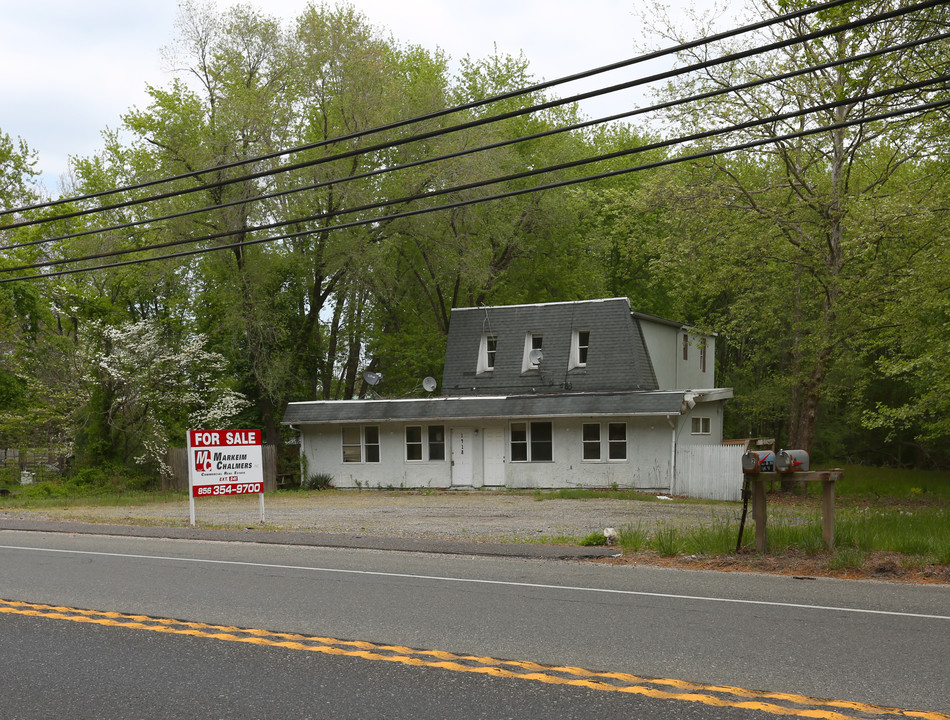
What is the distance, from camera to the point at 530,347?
34062 mm

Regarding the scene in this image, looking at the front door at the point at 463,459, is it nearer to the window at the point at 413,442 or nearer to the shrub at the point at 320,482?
the window at the point at 413,442

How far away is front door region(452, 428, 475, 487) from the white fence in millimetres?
7394

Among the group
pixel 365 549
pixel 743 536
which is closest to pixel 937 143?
pixel 743 536

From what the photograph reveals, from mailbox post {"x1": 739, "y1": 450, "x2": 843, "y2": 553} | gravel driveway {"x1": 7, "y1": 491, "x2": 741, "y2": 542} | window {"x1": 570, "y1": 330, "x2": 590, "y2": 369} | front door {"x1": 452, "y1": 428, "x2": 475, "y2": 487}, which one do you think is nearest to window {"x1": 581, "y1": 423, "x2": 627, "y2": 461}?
window {"x1": 570, "y1": 330, "x2": 590, "y2": 369}

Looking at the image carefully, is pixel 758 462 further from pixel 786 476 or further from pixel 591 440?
pixel 591 440

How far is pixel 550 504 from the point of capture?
2514cm

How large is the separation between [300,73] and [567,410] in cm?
1711

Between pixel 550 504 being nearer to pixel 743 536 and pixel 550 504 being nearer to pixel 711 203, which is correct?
pixel 711 203

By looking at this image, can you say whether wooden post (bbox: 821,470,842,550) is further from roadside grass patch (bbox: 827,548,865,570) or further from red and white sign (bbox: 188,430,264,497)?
red and white sign (bbox: 188,430,264,497)

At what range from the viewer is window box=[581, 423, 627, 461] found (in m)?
30.6

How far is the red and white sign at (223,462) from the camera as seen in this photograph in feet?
63.8

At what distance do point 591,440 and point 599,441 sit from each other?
0.96 ft

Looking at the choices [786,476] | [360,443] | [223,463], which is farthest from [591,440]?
[786,476]

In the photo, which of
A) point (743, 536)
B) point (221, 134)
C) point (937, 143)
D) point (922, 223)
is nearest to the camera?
point (743, 536)
